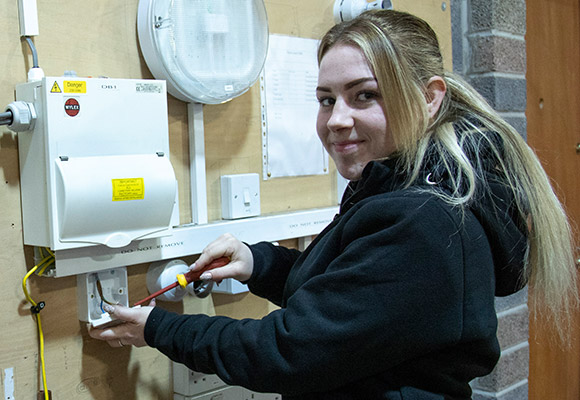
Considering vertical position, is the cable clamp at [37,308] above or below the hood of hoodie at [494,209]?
below

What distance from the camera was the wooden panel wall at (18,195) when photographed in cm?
107

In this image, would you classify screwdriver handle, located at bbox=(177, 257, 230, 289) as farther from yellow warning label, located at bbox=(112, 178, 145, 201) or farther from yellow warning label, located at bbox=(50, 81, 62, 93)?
yellow warning label, located at bbox=(50, 81, 62, 93)

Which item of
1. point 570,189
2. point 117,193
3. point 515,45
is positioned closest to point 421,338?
point 117,193

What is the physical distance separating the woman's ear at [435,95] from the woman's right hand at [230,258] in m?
0.44

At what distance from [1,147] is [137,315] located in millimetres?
358

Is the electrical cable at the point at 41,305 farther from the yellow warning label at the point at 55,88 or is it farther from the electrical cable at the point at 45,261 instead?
the yellow warning label at the point at 55,88

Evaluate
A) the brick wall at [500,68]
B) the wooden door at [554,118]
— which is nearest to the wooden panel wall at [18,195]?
the brick wall at [500,68]

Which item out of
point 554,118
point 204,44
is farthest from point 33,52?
point 554,118

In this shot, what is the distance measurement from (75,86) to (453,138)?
62 centimetres

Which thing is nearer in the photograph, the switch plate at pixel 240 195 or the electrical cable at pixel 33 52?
the electrical cable at pixel 33 52

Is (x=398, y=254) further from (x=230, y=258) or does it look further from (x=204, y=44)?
(x=204, y=44)

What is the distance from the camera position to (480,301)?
3.17ft

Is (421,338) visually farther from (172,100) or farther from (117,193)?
(172,100)

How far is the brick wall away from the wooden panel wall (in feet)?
2.41
